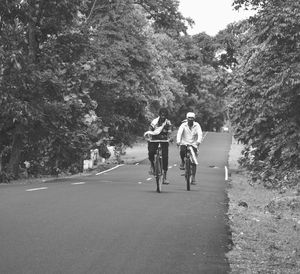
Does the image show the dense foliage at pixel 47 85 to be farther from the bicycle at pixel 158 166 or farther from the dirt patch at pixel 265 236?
the dirt patch at pixel 265 236

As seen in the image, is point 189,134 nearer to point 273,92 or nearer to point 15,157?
point 273,92

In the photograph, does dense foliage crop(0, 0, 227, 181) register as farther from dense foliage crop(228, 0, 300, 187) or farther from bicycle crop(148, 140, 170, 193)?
dense foliage crop(228, 0, 300, 187)

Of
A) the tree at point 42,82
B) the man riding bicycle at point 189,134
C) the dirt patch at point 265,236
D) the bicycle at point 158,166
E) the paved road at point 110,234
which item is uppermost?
the tree at point 42,82

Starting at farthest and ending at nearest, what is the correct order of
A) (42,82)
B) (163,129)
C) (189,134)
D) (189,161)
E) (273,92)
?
(42,82) → (189,134) → (189,161) → (273,92) → (163,129)

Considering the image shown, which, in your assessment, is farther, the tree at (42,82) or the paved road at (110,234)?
the tree at (42,82)

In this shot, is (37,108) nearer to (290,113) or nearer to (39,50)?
(39,50)

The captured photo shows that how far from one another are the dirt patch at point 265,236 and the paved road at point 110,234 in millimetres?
227

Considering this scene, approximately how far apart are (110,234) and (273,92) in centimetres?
846

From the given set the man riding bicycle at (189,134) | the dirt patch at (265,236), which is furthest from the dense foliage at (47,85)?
the dirt patch at (265,236)

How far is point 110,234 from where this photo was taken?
332 inches

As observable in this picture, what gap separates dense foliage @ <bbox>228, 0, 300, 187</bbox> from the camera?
15102 millimetres

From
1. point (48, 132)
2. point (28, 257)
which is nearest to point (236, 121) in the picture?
point (48, 132)

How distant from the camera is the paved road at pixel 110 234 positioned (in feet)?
21.9

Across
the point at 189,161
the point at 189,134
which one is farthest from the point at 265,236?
the point at 189,134
